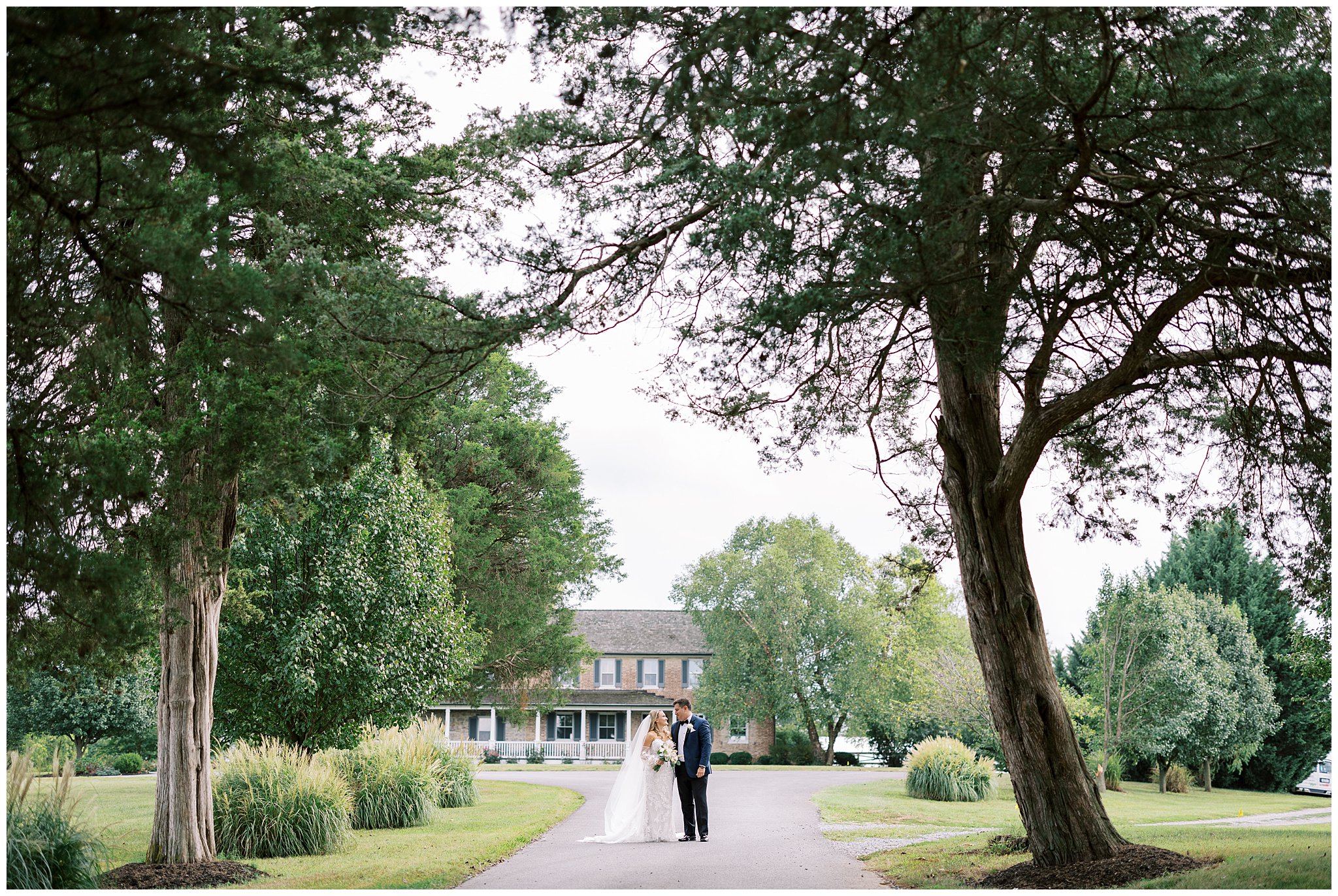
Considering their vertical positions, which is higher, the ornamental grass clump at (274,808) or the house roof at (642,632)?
the house roof at (642,632)

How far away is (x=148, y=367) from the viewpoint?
348 inches

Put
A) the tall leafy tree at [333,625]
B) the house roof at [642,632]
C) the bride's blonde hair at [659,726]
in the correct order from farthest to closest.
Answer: the house roof at [642,632] → the tall leafy tree at [333,625] → the bride's blonde hair at [659,726]

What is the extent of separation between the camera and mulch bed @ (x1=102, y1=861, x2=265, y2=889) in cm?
984

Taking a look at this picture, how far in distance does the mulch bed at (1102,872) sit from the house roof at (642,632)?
3847 cm

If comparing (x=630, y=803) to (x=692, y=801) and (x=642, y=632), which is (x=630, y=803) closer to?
(x=692, y=801)

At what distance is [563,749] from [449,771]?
2686 cm

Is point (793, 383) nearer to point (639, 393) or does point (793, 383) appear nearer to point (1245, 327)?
point (639, 393)

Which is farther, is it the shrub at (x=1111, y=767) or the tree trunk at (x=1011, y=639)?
the shrub at (x=1111, y=767)

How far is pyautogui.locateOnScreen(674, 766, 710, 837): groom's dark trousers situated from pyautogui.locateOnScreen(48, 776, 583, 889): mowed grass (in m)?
2.08

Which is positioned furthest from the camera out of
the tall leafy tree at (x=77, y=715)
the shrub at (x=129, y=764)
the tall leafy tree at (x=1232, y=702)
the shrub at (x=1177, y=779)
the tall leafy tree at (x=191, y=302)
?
the tall leafy tree at (x=77, y=715)

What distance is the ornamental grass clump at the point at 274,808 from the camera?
12273 millimetres

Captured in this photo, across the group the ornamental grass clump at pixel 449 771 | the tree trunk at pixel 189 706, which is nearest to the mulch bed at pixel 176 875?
the tree trunk at pixel 189 706

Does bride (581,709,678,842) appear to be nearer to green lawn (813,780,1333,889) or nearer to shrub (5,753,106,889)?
green lawn (813,780,1333,889)

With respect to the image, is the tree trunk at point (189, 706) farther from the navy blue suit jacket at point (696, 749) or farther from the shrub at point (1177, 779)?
the shrub at point (1177, 779)
